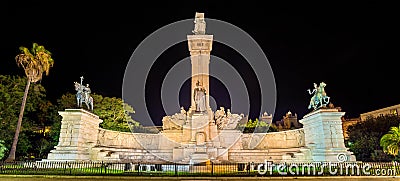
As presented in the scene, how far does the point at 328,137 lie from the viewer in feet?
70.5

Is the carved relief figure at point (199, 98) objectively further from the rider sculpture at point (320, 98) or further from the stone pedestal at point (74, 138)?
the rider sculpture at point (320, 98)

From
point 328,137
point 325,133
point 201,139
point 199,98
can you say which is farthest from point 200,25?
point 328,137

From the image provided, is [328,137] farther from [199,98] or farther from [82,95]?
[82,95]

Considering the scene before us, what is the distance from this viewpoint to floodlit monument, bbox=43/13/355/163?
71.5 feet

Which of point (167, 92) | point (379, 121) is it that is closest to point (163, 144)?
point (167, 92)

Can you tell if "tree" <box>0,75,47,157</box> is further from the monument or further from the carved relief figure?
the monument

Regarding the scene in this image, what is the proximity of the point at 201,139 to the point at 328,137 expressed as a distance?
11.6 meters

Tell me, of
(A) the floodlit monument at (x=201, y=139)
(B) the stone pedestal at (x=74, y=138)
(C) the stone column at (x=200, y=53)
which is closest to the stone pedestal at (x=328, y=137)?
(A) the floodlit monument at (x=201, y=139)

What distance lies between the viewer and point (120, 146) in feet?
94.2

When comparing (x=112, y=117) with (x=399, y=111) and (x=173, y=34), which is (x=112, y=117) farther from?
(x=399, y=111)

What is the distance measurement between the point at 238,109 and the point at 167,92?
11.9 meters

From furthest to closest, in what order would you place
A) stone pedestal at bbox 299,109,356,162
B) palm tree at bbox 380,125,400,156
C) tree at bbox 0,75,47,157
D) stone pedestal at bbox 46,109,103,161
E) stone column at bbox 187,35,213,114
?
stone column at bbox 187,35,213,114 < tree at bbox 0,75,47,157 < stone pedestal at bbox 46,109,103,161 < stone pedestal at bbox 299,109,356,162 < palm tree at bbox 380,125,400,156

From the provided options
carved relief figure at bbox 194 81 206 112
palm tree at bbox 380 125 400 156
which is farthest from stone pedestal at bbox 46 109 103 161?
palm tree at bbox 380 125 400 156

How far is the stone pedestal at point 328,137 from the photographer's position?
20500 millimetres
